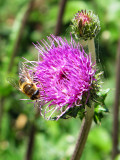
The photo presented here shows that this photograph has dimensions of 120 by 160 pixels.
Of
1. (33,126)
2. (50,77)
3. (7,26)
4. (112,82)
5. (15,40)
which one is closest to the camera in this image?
(50,77)

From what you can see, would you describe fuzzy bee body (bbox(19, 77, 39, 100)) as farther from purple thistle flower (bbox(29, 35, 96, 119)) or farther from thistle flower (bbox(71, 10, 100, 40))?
thistle flower (bbox(71, 10, 100, 40))

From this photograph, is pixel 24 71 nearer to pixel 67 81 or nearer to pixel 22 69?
pixel 22 69

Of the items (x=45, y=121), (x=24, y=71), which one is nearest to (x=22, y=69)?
(x=24, y=71)

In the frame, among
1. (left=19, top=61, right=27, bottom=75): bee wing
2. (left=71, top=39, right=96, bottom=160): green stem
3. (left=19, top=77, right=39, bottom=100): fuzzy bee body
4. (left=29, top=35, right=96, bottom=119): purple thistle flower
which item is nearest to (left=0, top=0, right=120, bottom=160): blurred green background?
(left=19, top=61, right=27, bottom=75): bee wing

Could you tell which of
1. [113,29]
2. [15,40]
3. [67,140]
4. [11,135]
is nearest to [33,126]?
[67,140]

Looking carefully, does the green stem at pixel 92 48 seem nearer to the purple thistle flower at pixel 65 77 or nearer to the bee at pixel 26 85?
the purple thistle flower at pixel 65 77

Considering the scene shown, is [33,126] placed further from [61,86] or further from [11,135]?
[61,86]
